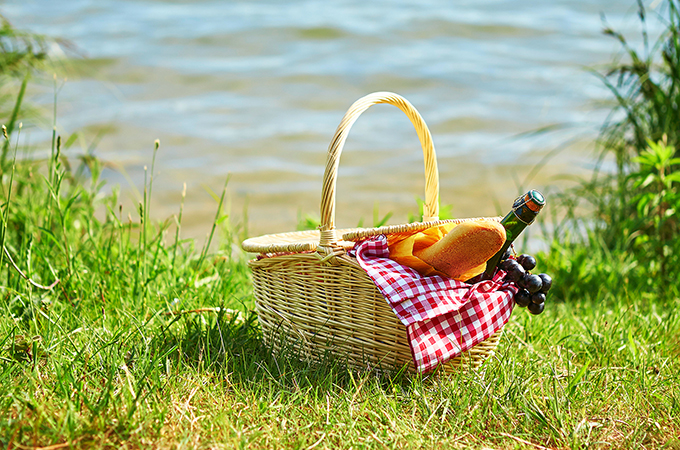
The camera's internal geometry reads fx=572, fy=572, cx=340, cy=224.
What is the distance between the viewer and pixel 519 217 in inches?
65.6

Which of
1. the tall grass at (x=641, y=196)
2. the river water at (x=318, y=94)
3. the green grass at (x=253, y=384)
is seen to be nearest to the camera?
the green grass at (x=253, y=384)

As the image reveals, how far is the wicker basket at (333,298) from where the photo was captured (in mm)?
1608

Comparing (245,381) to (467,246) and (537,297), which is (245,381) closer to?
(467,246)

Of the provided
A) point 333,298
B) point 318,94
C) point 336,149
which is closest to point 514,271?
point 333,298

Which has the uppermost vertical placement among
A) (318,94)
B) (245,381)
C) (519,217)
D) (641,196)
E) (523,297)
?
(318,94)

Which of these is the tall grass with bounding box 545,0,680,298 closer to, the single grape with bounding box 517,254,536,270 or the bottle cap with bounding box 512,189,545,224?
the single grape with bounding box 517,254,536,270

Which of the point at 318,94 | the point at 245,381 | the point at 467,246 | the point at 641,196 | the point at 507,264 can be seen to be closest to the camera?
the point at 467,246

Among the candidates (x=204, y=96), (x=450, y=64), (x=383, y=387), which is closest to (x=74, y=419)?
(x=383, y=387)

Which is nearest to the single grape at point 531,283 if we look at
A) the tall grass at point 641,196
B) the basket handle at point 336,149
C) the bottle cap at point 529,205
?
the bottle cap at point 529,205

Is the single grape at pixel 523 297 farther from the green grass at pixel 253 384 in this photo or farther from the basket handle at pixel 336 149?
the basket handle at pixel 336 149

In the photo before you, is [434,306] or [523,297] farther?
[523,297]

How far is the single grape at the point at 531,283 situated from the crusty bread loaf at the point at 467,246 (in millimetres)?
216

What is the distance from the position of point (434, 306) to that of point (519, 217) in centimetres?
38

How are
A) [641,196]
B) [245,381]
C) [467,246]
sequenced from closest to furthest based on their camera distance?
[467,246], [245,381], [641,196]
